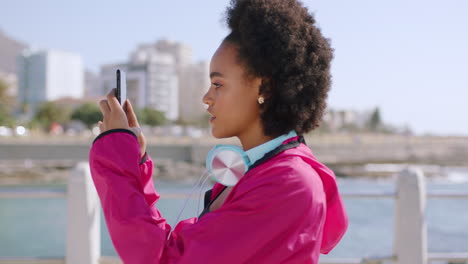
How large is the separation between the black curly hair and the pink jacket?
109mm

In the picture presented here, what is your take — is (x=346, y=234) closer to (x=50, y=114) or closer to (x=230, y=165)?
(x=230, y=165)

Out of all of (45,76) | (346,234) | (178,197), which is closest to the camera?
(178,197)

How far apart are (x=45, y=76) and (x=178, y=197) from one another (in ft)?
373

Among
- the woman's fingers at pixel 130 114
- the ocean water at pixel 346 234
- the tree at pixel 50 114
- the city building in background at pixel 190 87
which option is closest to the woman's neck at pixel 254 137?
the woman's fingers at pixel 130 114

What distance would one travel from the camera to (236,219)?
875 mm

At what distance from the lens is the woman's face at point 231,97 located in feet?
3.28

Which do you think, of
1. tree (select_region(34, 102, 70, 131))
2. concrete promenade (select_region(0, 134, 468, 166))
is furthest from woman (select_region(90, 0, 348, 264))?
tree (select_region(34, 102, 70, 131))

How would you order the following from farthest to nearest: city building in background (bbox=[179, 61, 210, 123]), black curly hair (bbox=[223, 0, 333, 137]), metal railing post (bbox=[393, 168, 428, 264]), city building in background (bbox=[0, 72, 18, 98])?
city building in background (bbox=[179, 61, 210, 123]) → city building in background (bbox=[0, 72, 18, 98]) → metal railing post (bbox=[393, 168, 428, 264]) → black curly hair (bbox=[223, 0, 333, 137])

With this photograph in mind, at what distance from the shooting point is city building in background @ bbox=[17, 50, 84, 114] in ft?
350

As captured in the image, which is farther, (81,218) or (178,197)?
(178,197)

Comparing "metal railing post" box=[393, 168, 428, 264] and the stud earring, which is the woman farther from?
"metal railing post" box=[393, 168, 428, 264]

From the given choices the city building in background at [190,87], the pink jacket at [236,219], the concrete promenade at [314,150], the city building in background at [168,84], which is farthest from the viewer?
the city building in background at [190,87]

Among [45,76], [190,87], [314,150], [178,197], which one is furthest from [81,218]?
[45,76]

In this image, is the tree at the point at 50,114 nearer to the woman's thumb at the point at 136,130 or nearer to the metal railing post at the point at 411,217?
the metal railing post at the point at 411,217
